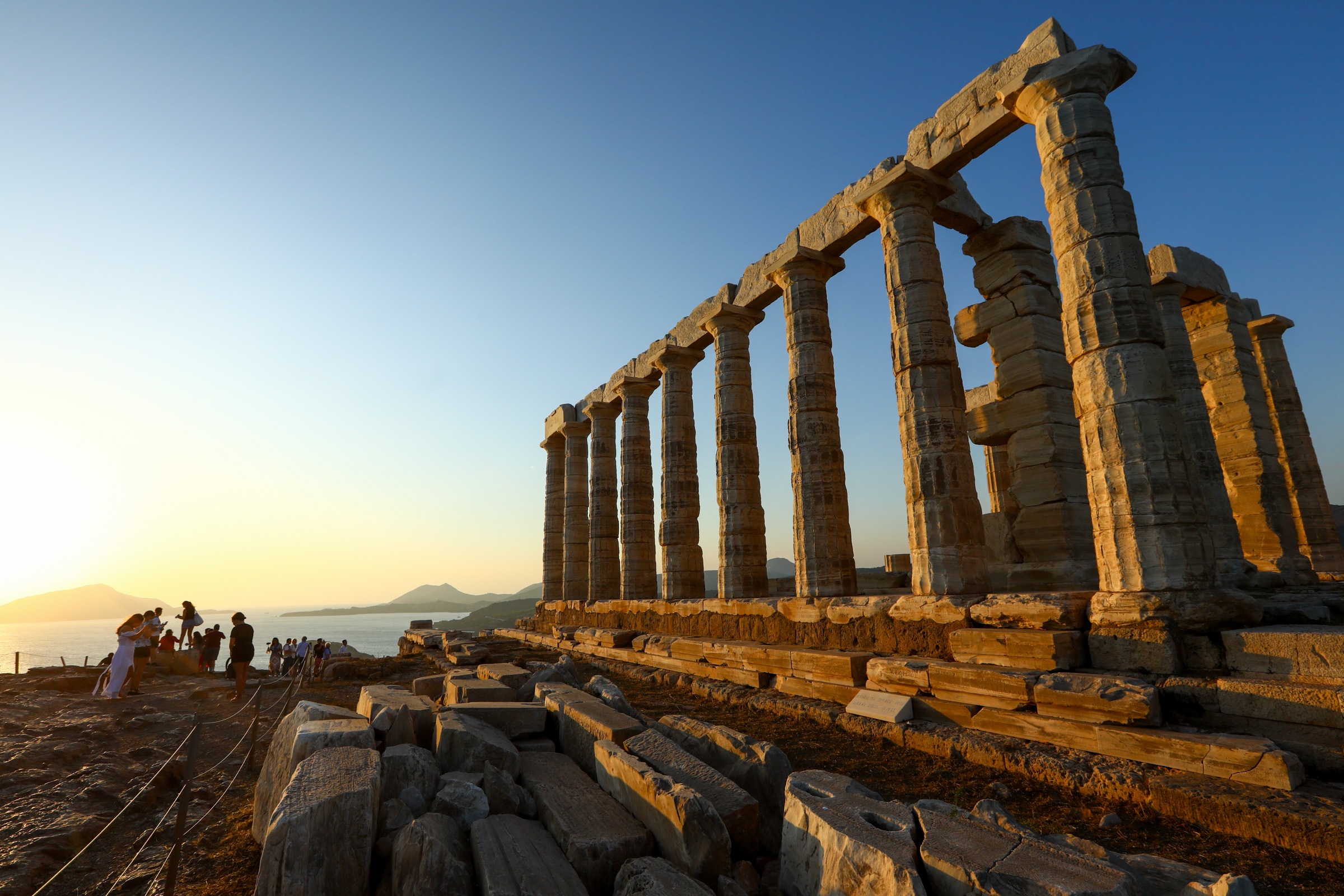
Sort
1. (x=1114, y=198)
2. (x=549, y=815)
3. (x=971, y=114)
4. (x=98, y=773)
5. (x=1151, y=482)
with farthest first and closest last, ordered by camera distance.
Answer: (x=971, y=114) → (x=1114, y=198) → (x=1151, y=482) → (x=98, y=773) → (x=549, y=815)

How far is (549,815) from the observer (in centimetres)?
454

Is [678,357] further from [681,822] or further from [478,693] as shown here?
[681,822]

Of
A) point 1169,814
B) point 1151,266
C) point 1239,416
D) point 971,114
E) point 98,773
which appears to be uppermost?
point 971,114

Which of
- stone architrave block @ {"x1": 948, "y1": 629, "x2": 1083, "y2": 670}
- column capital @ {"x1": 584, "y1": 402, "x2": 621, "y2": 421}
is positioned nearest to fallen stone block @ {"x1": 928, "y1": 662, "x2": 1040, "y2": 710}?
stone architrave block @ {"x1": 948, "y1": 629, "x2": 1083, "y2": 670}

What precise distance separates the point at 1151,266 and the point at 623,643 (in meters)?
15.4

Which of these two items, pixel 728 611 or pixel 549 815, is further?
pixel 728 611

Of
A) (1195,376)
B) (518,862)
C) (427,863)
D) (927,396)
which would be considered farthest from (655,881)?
(1195,376)

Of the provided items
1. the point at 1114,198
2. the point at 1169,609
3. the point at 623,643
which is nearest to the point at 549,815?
the point at 1169,609

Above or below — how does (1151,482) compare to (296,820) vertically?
above

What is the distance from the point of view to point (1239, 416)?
1477 cm

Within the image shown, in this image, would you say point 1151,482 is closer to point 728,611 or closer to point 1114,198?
point 1114,198

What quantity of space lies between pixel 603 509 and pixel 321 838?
19402 millimetres

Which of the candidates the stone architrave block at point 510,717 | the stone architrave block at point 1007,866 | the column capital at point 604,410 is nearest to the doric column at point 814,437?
the stone architrave block at point 510,717

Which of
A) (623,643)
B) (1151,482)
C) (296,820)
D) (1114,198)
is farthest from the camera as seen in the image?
(623,643)
